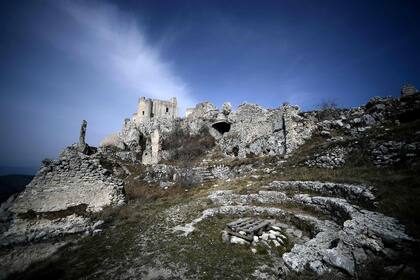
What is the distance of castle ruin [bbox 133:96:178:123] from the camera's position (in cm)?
6612

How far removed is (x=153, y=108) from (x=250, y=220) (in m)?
63.3

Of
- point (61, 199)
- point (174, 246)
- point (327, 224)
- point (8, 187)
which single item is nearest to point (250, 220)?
point (327, 224)

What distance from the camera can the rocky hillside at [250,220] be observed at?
6.41m

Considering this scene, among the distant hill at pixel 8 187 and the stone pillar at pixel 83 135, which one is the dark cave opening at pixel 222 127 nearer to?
the stone pillar at pixel 83 135

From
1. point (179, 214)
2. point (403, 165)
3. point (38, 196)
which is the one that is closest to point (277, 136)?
point (403, 165)

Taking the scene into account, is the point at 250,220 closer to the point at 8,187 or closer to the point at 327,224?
the point at 327,224

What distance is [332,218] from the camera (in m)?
10.4

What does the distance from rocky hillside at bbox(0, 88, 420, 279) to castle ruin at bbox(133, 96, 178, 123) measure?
46381mm

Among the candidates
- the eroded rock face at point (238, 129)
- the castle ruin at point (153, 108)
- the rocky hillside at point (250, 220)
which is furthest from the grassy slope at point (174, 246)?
the castle ruin at point (153, 108)

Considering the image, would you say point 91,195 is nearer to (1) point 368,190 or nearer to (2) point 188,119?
(1) point 368,190

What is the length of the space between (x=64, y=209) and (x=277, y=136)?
968 inches

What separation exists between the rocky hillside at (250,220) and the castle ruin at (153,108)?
46381 millimetres

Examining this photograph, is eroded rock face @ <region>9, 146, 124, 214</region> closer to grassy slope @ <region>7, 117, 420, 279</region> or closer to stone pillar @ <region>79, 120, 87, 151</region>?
grassy slope @ <region>7, 117, 420, 279</region>

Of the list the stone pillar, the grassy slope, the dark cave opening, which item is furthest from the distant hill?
the grassy slope
